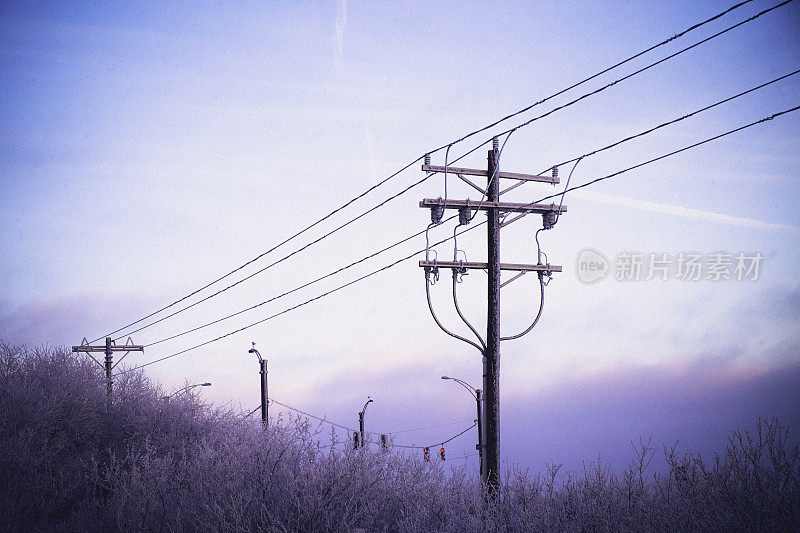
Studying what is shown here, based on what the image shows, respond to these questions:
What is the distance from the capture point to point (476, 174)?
14.6m

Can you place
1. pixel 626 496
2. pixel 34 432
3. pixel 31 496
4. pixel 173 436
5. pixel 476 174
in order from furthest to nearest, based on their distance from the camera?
pixel 173 436
pixel 34 432
pixel 31 496
pixel 476 174
pixel 626 496

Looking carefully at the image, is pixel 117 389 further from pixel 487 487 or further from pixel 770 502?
pixel 770 502

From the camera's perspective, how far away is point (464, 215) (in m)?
14.4

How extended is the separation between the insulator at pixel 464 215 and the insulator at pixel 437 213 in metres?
0.40

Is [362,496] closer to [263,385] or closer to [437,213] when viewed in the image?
[437,213]

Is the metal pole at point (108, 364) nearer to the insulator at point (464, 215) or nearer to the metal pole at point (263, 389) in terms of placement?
the metal pole at point (263, 389)

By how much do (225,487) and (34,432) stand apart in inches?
560

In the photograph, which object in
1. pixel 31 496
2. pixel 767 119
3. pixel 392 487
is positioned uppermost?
pixel 767 119

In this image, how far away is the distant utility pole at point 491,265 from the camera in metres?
13.5

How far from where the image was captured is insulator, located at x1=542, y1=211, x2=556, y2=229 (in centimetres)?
1527

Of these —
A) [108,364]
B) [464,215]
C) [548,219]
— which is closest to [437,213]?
[464,215]

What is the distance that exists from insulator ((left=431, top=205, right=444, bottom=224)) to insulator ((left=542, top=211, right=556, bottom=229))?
2.54 metres

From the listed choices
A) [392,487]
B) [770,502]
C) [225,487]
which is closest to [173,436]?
[225,487]

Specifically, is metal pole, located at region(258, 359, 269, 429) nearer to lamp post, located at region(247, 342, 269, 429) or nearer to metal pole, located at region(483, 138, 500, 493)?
lamp post, located at region(247, 342, 269, 429)
